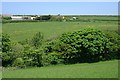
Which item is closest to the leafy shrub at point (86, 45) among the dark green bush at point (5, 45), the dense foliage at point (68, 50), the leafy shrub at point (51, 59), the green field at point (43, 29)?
the dense foliage at point (68, 50)

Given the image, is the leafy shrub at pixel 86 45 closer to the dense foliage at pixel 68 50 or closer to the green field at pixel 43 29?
the dense foliage at pixel 68 50

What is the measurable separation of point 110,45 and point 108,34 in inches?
50.8

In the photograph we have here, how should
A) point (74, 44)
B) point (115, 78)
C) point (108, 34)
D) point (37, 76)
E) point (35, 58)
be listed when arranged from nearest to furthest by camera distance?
point (115, 78), point (37, 76), point (35, 58), point (74, 44), point (108, 34)

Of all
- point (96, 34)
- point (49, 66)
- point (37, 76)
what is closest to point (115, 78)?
point (37, 76)

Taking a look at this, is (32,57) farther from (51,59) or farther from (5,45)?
(5,45)

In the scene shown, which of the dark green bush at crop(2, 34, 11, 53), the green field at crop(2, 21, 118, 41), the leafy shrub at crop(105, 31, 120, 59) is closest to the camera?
the dark green bush at crop(2, 34, 11, 53)

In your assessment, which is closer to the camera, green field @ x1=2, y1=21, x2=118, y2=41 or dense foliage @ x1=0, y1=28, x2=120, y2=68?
dense foliage @ x1=0, y1=28, x2=120, y2=68

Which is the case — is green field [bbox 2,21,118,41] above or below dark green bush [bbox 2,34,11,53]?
above

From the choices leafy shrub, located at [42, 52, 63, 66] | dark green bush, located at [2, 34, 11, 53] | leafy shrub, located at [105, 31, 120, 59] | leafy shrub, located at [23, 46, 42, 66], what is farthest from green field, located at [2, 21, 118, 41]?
leafy shrub, located at [23, 46, 42, 66]

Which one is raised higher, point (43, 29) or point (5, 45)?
point (43, 29)

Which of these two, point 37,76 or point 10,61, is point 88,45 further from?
point 37,76

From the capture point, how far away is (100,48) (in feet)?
79.3

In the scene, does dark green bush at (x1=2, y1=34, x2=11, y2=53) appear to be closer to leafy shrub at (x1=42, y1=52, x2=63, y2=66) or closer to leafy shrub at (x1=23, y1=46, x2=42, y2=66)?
leafy shrub at (x1=23, y1=46, x2=42, y2=66)

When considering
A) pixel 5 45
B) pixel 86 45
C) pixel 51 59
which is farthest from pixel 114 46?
pixel 5 45
